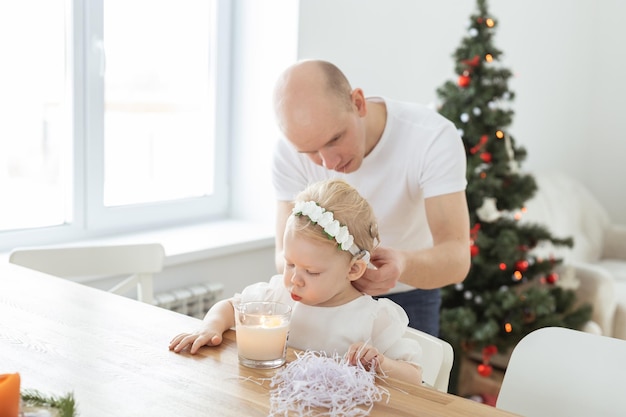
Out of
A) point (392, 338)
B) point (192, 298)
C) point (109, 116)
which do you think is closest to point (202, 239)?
point (192, 298)

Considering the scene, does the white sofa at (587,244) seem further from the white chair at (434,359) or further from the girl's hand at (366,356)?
the girl's hand at (366,356)

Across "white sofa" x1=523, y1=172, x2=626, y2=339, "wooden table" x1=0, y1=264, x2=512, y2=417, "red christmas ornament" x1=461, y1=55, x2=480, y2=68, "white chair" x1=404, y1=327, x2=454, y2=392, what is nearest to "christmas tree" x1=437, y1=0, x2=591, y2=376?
"red christmas ornament" x1=461, y1=55, x2=480, y2=68

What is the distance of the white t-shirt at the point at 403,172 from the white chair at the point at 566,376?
1.62ft

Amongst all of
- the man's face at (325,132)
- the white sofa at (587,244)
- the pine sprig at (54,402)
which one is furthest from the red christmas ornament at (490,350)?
the pine sprig at (54,402)

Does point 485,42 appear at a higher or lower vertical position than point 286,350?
higher

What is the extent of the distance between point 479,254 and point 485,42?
87cm

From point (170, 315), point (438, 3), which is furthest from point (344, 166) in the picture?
point (438, 3)

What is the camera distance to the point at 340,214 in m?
1.38

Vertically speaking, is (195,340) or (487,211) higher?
(195,340)

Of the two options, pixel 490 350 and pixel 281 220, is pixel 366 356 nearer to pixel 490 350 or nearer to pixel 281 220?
pixel 281 220

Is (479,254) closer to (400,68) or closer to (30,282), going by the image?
(400,68)

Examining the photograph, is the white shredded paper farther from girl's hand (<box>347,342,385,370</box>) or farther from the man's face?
the man's face

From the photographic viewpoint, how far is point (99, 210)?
2836mm

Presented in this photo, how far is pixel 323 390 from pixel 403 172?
883 mm
